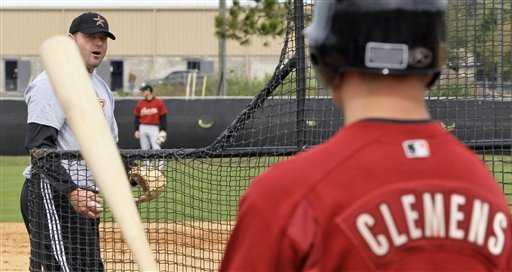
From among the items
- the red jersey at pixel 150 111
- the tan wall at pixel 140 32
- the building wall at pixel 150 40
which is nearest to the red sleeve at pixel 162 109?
the red jersey at pixel 150 111

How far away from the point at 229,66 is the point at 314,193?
4965 centimetres

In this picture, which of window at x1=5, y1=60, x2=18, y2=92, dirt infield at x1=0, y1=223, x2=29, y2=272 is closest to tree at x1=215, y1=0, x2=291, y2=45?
window at x1=5, y1=60, x2=18, y2=92

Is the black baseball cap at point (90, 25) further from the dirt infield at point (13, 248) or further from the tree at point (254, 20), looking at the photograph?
the tree at point (254, 20)

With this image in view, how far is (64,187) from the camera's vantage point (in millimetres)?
6035

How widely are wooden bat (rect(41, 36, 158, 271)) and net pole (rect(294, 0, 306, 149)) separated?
3777 millimetres

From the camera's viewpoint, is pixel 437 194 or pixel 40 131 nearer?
pixel 437 194

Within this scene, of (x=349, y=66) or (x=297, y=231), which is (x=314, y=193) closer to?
(x=297, y=231)

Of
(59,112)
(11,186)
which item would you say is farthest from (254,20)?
(59,112)

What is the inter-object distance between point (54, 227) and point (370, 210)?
4.51m

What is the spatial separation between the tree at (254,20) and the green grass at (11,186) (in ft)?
46.8

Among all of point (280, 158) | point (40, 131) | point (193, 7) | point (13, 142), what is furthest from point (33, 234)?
point (193, 7)

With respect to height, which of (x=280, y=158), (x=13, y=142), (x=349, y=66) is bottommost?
(x=13, y=142)

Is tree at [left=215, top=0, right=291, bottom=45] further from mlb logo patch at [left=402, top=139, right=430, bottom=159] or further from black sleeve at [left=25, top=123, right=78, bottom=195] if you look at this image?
mlb logo patch at [left=402, top=139, right=430, bottom=159]

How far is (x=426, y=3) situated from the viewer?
201cm
